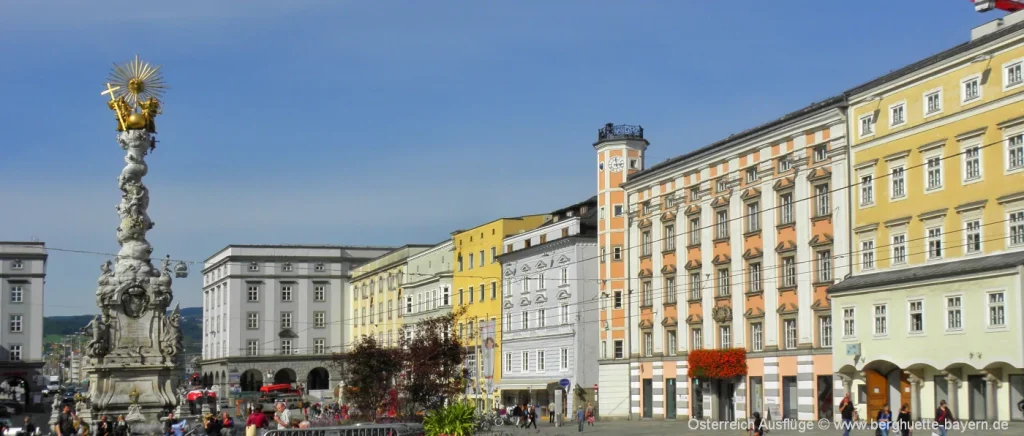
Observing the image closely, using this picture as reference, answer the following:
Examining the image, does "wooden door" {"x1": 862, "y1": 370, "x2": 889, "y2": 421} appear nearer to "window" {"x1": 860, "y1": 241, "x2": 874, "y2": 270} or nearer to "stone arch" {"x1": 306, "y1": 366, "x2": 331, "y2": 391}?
"window" {"x1": 860, "y1": 241, "x2": 874, "y2": 270}

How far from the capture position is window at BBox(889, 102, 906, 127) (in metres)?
54.5

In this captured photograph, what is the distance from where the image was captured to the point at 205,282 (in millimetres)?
162000

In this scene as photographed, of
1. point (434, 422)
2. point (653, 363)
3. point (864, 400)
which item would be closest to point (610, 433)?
point (864, 400)

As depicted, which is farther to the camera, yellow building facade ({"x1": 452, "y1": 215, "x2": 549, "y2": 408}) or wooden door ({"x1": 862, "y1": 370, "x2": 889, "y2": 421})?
yellow building facade ({"x1": 452, "y1": 215, "x2": 549, "y2": 408})

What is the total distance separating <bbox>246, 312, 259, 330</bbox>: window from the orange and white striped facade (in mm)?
69305

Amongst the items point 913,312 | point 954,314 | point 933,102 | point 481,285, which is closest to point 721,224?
point 933,102

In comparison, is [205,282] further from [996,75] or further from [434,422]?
[434,422]

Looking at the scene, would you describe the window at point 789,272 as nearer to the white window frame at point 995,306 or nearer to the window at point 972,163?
the window at point 972,163

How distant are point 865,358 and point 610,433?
1144 centimetres

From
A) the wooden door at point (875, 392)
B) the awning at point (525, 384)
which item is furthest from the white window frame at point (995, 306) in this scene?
the awning at point (525, 384)

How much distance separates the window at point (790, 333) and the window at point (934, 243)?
10275mm

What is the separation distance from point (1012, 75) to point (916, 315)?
9499mm

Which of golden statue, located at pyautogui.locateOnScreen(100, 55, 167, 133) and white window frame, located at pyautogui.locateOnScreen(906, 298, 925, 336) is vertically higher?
golden statue, located at pyautogui.locateOnScreen(100, 55, 167, 133)

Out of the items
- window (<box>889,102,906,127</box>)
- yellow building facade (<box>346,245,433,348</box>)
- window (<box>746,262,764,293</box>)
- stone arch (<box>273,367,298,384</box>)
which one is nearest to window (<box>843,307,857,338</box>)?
window (<box>889,102,906,127</box>)
